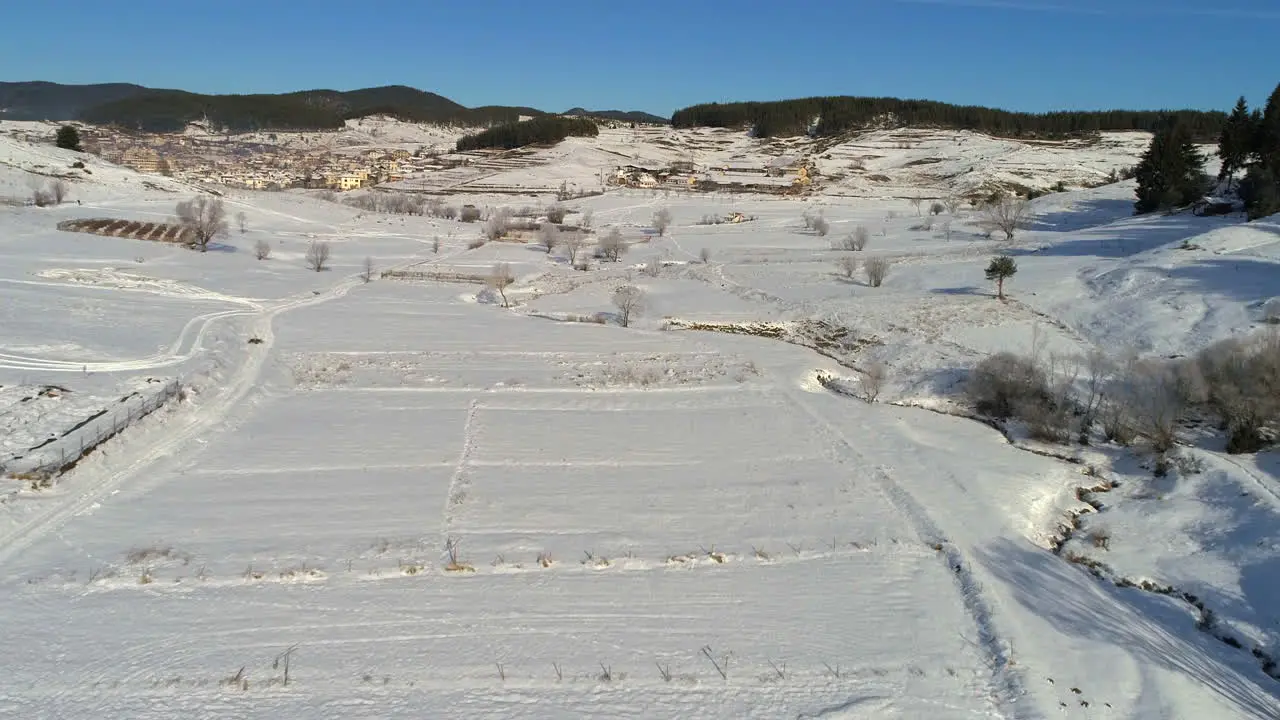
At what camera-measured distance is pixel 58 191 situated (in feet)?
151

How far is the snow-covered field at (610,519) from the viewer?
29.6 feet

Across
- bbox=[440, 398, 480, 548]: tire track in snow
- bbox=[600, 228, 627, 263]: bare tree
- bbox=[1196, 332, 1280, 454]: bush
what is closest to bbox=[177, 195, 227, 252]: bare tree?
bbox=[600, 228, 627, 263]: bare tree

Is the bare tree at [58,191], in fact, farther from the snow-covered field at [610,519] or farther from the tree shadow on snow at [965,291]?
the tree shadow on snow at [965,291]

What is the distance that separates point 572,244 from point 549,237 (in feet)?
9.40

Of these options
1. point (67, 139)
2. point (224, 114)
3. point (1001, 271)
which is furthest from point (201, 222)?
point (224, 114)

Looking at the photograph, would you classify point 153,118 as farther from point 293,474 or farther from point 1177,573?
point 1177,573

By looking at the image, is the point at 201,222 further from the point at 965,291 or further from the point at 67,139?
the point at 67,139

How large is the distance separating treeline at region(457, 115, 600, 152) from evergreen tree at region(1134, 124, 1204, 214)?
91.9 m

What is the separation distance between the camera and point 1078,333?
24891 millimetres

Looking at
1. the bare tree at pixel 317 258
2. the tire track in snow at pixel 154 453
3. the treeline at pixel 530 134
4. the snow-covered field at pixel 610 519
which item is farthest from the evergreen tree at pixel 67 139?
the treeline at pixel 530 134

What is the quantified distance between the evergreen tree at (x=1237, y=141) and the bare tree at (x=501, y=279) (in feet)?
140

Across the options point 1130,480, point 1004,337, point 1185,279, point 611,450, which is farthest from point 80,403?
point 1185,279

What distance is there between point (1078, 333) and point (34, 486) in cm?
2760

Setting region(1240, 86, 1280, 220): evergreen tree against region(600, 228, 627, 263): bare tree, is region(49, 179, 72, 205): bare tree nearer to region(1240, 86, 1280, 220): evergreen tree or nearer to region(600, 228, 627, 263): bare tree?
region(600, 228, 627, 263): bare tree
